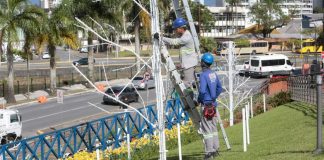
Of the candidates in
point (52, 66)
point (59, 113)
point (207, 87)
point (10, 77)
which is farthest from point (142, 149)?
point (52, 66)

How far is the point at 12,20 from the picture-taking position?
131ft

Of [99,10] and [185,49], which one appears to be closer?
[185,49]

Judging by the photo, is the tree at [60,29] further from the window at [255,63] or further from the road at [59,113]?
the window at [255,63]

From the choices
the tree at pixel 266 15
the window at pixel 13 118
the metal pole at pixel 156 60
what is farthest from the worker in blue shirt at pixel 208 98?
the tree at pixel 266 15

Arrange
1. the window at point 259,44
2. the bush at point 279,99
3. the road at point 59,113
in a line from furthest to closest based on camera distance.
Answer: the window at point 259,44 → the road at point 59,113 → the bush at point 279,99

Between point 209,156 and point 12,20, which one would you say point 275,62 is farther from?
point 209,156

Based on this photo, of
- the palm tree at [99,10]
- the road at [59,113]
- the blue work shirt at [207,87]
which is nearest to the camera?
the blue work shirt at [207,87]

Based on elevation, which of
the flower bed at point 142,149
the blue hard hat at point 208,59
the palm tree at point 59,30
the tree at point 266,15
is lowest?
the flower bed at point 142,149

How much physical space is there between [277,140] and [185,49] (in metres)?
3.67

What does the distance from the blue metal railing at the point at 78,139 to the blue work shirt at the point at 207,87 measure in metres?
4.54

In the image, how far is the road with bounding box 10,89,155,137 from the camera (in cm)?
3180

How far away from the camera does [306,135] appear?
11.7 metres

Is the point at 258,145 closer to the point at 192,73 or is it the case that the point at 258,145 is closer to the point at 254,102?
the point at 192,73

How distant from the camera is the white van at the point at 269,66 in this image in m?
53.8
